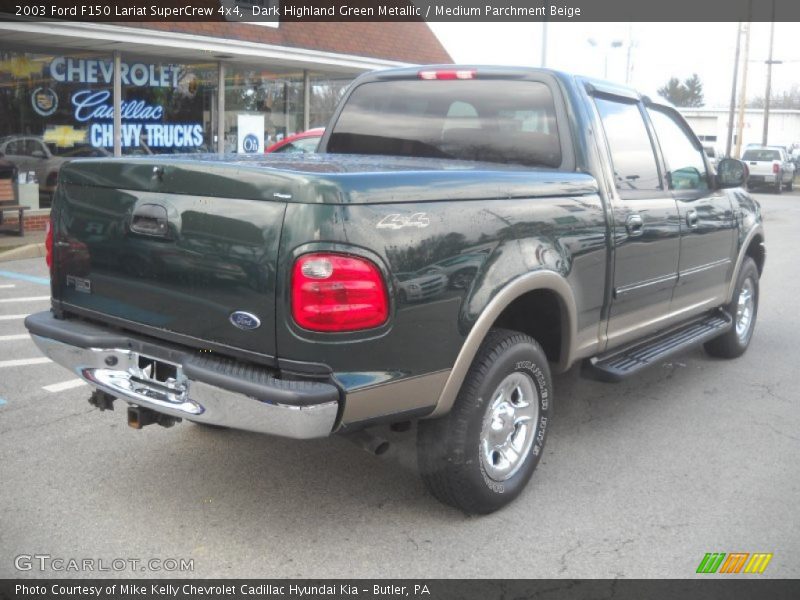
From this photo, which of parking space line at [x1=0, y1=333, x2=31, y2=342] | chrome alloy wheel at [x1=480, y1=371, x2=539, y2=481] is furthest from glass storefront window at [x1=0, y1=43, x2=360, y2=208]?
chrome alloy wheel at [x1=480, y1=371, x2=539, y2=481]

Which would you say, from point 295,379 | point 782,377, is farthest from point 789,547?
point 782,377

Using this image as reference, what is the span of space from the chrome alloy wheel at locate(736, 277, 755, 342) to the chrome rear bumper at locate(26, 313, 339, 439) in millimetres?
4669

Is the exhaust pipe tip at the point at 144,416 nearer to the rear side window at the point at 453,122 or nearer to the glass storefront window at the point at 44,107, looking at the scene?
the rear side window at the point at 453,122

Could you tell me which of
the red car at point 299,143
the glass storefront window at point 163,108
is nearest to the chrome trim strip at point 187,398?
the red car at point 299,143

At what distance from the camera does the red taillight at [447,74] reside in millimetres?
4953

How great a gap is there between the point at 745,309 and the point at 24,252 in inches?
351

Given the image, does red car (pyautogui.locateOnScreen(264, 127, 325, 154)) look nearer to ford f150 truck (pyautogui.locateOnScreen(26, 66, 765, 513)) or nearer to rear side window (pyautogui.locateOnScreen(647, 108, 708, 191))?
rear side window (pyautogui.locateOnScreen(647, 108, 708, 191))

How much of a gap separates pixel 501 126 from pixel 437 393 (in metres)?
1.94

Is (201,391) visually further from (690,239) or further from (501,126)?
(690,239)

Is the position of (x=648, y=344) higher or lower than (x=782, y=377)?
higher

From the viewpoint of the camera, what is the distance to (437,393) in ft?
11.3

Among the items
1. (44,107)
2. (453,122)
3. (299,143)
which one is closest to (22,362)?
(453,122)

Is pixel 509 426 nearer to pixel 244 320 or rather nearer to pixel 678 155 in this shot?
pixel 244 320

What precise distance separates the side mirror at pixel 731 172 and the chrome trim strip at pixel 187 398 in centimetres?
388
